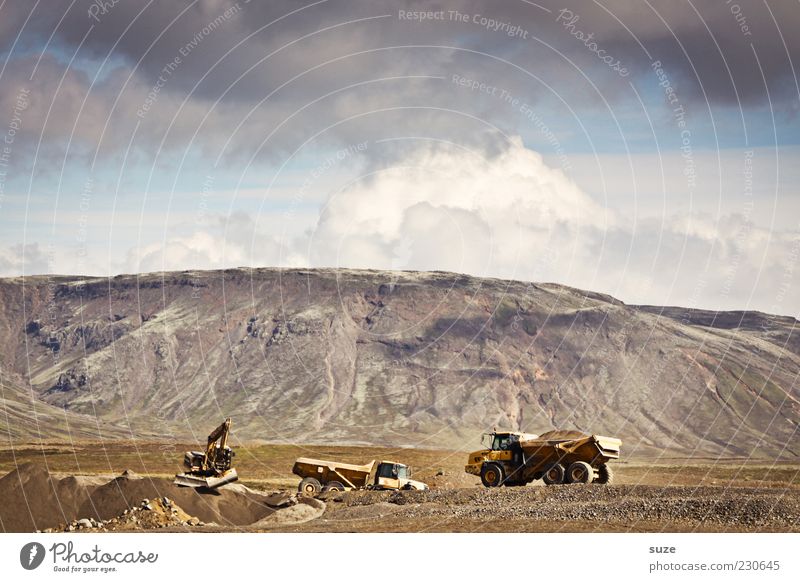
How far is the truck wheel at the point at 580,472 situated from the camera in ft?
208

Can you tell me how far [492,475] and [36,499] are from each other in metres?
29.6

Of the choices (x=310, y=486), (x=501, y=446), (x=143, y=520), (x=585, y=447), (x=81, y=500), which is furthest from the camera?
(x=310, y=486)

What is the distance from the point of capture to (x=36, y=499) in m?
57.2

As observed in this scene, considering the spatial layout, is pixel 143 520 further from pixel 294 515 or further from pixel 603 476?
pixel 603 476

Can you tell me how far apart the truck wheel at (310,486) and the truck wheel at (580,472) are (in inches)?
740

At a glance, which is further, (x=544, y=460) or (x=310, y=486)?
(x=310, y=486)

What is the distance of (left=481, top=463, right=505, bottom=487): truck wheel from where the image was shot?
6769 centimetres

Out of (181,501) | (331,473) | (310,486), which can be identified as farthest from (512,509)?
(331,473)

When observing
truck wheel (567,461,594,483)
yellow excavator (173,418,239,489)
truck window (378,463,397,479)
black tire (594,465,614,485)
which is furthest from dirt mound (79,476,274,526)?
black tire (594,465,614,485)

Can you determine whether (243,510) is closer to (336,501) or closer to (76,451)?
(336,501)

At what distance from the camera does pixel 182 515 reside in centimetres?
5741

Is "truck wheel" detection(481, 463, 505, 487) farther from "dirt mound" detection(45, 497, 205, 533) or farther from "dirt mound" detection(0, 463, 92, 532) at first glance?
"dirt mound" detection(0, 463, 92, 532)

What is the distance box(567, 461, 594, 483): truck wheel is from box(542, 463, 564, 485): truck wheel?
0.56 metres

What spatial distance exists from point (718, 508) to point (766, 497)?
5.41m
